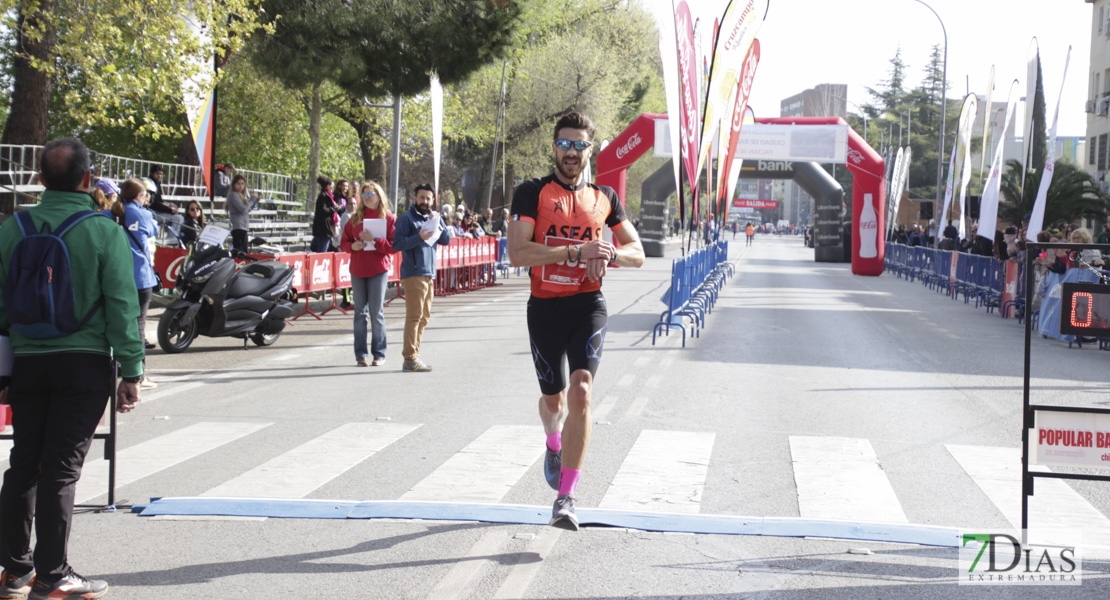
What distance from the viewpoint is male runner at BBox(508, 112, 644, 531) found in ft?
17.0

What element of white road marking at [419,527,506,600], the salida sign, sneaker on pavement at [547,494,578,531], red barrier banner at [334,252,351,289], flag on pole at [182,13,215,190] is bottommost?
white road marking at [419,527,506,600]

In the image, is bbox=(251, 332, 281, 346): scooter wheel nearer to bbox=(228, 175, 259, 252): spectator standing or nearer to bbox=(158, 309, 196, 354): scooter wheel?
bbox=(158, 309, 196, 354): scooter wheel

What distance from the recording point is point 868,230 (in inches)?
1359

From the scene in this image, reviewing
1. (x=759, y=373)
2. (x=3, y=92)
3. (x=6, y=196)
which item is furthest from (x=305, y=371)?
(x=3, y=92)

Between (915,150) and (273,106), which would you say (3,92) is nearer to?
(273,106)

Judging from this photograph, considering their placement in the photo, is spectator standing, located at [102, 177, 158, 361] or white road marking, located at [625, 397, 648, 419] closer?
white road marking, located at [625, 397, 648, 419]

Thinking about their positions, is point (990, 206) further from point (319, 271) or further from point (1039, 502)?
point (1039, 502)

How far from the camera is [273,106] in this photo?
111 ft

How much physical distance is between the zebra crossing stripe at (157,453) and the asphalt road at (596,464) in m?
0.03

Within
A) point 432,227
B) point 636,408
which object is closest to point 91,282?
point 636,408

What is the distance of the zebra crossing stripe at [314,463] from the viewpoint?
19.7 ft

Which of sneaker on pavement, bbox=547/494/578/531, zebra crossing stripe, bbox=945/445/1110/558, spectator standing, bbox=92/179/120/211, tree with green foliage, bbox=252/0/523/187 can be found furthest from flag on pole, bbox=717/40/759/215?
sneaker on pavement, bbox=547/494/578/531

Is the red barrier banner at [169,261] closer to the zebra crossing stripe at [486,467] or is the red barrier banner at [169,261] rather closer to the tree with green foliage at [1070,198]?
the zebra crossing stripe at [486,467]

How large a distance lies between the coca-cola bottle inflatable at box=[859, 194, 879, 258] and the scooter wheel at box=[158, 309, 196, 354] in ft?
84.2
